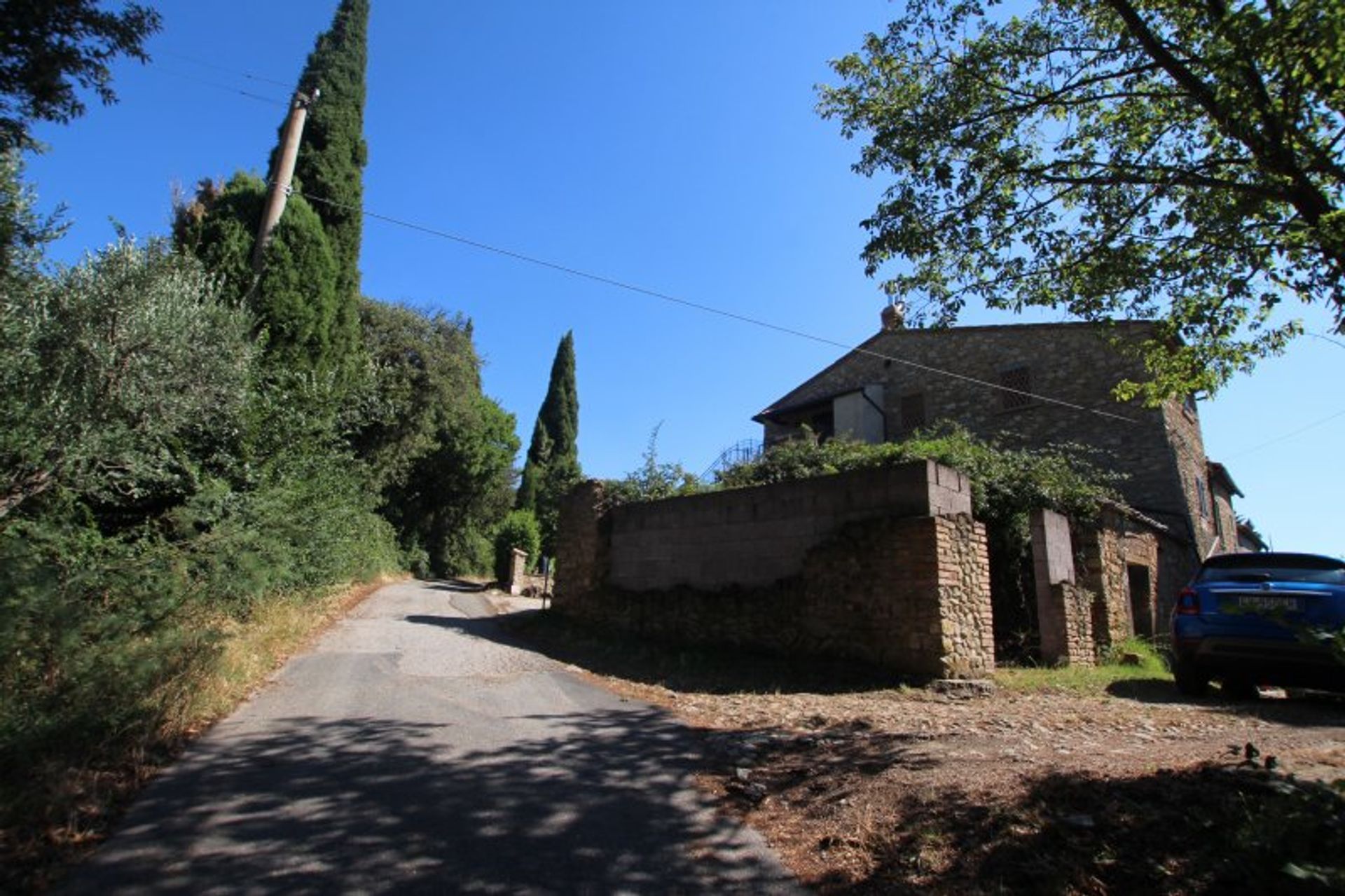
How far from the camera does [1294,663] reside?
6.07m

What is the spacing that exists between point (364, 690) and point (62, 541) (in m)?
3.71

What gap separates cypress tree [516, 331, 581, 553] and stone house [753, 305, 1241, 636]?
21.0 metres

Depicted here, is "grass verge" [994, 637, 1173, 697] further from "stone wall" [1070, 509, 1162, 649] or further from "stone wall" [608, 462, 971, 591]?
"stone wall" [608, 462, 971, 591]

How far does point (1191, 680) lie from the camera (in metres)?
7.09

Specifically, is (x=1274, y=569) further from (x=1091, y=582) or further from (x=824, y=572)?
(x=1091, y=582)

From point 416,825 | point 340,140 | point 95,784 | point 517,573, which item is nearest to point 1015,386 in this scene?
point 517,573

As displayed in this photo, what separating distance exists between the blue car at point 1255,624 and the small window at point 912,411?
14.0 metres

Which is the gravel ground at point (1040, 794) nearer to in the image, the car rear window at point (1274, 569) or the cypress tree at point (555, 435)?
the car rear window at point (1274, 569)

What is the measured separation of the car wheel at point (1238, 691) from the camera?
7.27 m

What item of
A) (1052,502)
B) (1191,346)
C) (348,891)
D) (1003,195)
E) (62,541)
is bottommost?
(348,891)

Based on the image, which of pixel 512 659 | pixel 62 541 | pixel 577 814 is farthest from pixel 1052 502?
pixel 62 541

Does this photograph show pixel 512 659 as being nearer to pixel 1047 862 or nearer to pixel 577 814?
pixel 577 814

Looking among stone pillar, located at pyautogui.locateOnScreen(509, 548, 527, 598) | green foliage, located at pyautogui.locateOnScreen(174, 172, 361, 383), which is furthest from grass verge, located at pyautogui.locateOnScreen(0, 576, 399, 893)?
stone pillar, located at pyautogui.locateOnScreen(509, 548, 527, 598)

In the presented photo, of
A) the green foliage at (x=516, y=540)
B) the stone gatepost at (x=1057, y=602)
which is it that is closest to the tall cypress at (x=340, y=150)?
the green foliage at (x=516, y=540)
